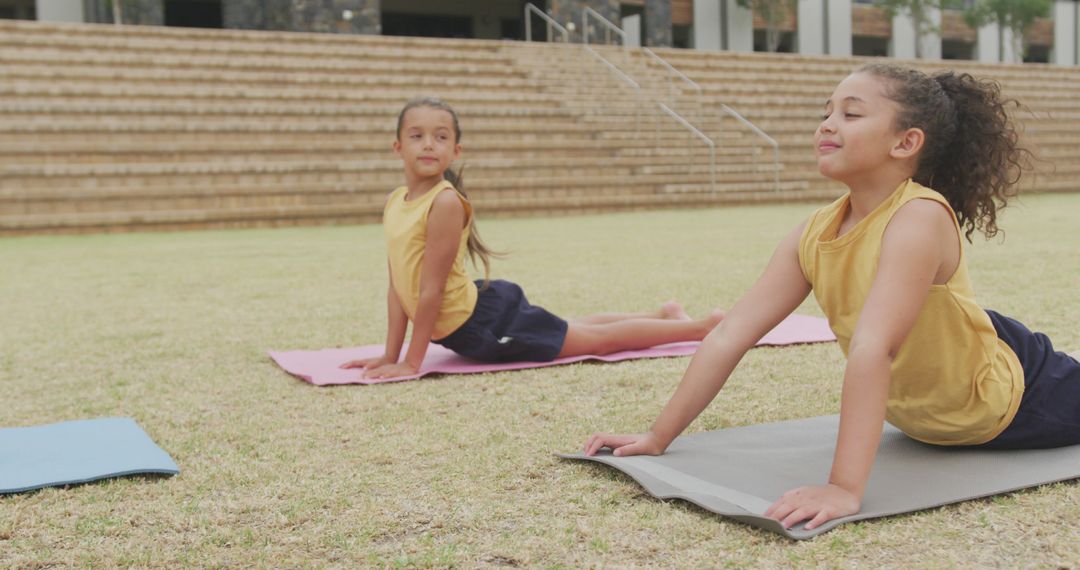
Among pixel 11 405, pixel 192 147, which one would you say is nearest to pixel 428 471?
pixel 11 405

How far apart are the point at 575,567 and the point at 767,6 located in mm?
27909

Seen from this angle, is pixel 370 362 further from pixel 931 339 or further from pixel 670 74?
pixel 670 74

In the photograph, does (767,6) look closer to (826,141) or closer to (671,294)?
(671,294)

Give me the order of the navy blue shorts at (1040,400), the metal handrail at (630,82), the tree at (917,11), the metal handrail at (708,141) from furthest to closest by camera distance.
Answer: the tree at (917,11), the metal handrail at (630,82), the metal handrail at (708,141), the navy blue shorts at (1040,400)

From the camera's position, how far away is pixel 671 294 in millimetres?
4781

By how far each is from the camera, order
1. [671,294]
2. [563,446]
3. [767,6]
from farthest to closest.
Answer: [767,6] → [671,294] → [563,446]

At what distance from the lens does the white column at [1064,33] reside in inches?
1304

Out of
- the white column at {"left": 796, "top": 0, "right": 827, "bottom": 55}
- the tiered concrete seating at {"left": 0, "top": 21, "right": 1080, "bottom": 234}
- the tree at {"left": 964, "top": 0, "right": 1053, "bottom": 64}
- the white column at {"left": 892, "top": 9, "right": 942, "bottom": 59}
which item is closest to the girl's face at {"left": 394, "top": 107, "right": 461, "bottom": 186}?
the tiered concrete seating at {"left": 0, "top": 21, "right": 1080, "bottom": 234}

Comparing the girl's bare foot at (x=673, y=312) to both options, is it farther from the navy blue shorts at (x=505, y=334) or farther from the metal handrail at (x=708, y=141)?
the metal handrail at (x=708, y=141)

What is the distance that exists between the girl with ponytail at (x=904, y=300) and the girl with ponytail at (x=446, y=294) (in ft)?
3.70

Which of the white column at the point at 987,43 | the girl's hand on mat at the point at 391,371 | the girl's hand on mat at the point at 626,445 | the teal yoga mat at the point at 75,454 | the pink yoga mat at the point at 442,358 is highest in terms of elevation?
the white column at the point at 987,43

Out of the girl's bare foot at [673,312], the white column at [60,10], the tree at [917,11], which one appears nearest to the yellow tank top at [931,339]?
the girl's bare foot at [673,312]

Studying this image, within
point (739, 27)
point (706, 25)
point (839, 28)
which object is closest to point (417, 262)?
point (706, 25)

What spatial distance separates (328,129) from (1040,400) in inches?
425
